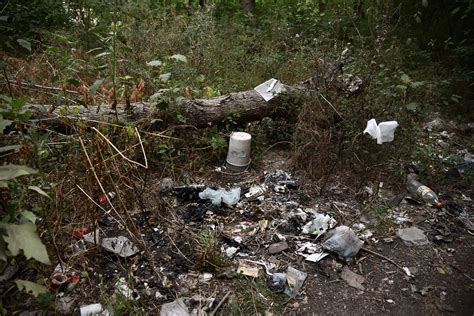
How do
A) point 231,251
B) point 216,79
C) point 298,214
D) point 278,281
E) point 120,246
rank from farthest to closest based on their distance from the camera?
point 216,79 → point 298,214 → point 231,251 → point 120,246 → point 278,281

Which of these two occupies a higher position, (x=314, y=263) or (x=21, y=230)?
(x=21, y=230)

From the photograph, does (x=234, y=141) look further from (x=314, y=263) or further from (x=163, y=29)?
(x=163, y=29)

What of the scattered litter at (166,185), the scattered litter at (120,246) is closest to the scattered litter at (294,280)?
the scattered litter at (120,246)

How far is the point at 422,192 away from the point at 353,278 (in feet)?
3.82

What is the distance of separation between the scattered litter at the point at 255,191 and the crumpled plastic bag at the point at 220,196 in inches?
4.2

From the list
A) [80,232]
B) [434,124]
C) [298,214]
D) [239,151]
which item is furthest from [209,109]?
[434,124]

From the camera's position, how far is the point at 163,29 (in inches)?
186

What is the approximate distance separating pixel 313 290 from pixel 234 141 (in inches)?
56.0

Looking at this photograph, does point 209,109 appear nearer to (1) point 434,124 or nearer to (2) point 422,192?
(2) point 422,192

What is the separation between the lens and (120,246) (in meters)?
2.14

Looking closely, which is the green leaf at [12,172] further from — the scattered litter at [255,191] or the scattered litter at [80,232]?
the scattered litter at [255,191]

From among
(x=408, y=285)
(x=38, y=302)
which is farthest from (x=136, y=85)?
(x=408, y=285)

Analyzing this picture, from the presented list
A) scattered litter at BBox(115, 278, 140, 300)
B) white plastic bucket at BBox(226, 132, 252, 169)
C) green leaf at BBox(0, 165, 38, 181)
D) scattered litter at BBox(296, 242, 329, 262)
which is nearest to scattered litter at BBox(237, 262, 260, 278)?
scattered litter at BBox(296, 242, 329, 262)

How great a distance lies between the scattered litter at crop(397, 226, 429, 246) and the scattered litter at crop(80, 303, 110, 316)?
1985 mm
